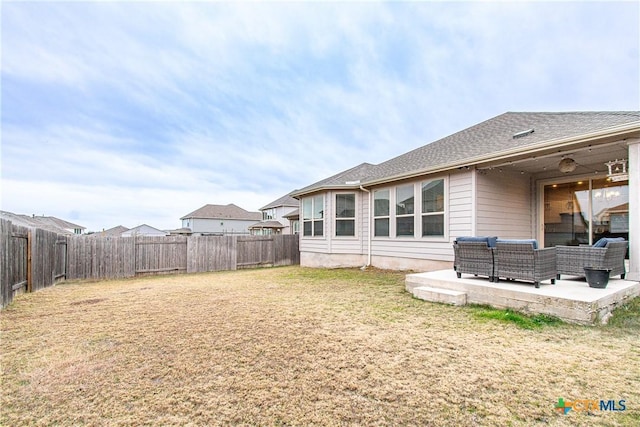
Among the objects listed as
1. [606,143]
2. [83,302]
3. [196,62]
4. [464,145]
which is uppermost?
[196,62]

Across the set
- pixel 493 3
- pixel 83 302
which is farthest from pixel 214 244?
pixel 493 3

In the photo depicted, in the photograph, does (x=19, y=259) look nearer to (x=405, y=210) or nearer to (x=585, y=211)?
(x=405, y=210)

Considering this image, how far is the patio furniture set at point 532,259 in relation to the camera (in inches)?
180

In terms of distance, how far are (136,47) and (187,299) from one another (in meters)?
7.99

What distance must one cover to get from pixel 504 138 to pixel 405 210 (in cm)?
313

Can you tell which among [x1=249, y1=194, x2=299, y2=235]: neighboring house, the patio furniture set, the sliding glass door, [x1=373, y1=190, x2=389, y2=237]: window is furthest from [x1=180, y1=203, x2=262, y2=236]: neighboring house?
the patio furniture set

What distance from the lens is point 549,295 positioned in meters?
4.03

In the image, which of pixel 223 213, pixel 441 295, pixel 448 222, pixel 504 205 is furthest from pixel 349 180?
pixel 223 213

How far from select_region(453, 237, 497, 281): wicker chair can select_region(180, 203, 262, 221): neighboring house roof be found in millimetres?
36175

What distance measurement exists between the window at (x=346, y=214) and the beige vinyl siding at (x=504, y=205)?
446cm

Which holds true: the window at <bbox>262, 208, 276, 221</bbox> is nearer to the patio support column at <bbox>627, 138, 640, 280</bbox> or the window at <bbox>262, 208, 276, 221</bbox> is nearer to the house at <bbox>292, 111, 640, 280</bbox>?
the house at <bbox>292, 111, 640, 280</bbox>

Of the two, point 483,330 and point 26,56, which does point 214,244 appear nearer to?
point 26,56

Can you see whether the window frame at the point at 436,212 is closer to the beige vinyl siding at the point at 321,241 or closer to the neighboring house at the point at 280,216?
the beige vinyl siding at the point at 321,241

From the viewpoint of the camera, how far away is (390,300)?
17.6 ft
